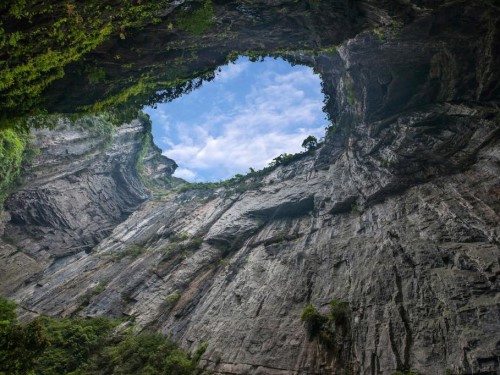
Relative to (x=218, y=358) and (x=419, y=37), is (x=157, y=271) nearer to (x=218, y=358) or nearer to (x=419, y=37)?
(x=218, y=358)

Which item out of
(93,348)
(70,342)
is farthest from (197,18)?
(70,342)

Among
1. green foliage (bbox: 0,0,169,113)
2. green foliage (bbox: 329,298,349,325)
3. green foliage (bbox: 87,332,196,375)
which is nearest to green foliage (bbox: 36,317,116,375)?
green foliage (bbox: 87,332,196,375)

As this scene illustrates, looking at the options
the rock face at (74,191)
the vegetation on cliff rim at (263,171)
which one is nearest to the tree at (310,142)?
the vegetation on cliff rim at (263,171)

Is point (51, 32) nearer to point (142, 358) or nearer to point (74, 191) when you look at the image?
point (142, 358)

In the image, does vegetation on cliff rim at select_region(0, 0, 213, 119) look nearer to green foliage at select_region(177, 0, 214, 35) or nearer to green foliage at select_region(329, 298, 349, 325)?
green foliage at select_region(177, 0, 214, 35)

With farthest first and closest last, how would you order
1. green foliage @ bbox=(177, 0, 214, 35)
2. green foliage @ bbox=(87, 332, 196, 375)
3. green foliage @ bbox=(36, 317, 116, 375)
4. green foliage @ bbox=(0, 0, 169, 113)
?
green foliage @ bbox=(36, 317, 116, 375) → green foliage @ bbox=(87, 332, 196, 375) → green foliage @ bbox=(177, 0, 214, 35) → green foliage @ bbox=(0, 0, 169, 113)

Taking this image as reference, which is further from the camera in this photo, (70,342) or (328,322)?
(70,342)

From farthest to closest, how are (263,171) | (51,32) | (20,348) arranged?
(263,171)
(20,348)
(51,32)
